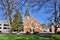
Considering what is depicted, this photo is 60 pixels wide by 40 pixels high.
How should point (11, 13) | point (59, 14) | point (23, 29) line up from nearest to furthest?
point (59, 14)
point (11, 13)
point (23, 29)

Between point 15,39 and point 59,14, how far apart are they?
17.9 m

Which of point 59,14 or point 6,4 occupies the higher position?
point 6,4

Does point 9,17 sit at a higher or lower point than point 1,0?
lower

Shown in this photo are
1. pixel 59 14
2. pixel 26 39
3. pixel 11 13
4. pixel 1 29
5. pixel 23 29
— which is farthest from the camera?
pixel 1 29

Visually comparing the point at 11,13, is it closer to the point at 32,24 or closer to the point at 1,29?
the point at 32,24

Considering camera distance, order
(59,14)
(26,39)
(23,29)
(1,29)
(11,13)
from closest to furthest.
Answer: (26,39)
(59,14)
(11,13)
(23,29)
(1,29)

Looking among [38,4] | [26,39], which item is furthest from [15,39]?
[38,4]

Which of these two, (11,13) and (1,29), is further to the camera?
(1,29)

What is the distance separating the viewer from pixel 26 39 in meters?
13.9

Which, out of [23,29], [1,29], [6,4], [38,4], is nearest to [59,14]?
[6,4]

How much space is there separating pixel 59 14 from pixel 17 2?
8.02 metres

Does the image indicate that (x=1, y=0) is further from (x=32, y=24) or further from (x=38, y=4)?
(x=32, y=24)

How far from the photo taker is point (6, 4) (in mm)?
31891

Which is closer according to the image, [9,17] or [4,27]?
[9,17]
